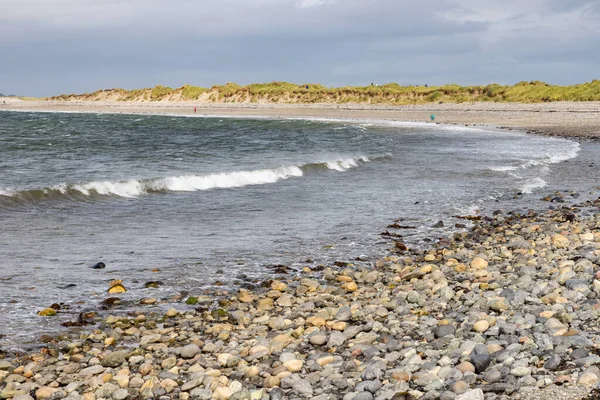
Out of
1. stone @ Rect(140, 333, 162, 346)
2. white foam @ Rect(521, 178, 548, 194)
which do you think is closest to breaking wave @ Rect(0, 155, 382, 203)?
white foam @ Rect(521, 178, 548, 194)

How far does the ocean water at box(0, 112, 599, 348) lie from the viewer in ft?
31.5

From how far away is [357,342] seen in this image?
6.36m

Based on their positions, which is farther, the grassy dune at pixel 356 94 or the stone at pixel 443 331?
the grassy dune at pixel 356 94

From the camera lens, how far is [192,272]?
9844 millimetres

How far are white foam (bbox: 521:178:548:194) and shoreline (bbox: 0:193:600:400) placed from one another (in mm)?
10324

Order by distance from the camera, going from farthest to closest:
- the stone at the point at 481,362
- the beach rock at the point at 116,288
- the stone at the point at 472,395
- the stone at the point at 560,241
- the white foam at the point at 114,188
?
1. the white foam at the point at 114,188
2. the stone at the point at 560,241
3. the beach rock at the point at 116,288
4. the stone at the point at 481,362
5. the stone at the point at 472,395

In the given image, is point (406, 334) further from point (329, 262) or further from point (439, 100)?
point (439, 100)

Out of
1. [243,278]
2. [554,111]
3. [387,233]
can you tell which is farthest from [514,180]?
[554,111]

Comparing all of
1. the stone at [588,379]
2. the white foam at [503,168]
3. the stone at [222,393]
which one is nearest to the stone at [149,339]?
the stone at [222,393]

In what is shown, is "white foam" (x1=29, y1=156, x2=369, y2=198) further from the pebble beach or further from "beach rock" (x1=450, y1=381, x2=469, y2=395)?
"beach rock" (x1=450, y1=381, x2=469, y2=395)

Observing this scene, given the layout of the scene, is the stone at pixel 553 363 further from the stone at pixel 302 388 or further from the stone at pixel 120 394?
the stone at pixel 120 394

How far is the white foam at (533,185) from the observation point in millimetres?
19344

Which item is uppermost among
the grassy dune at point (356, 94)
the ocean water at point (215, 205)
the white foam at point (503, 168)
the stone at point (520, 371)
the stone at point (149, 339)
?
the grassy dune at point (356, 94)

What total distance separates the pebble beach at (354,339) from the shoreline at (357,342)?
0.06 ft
